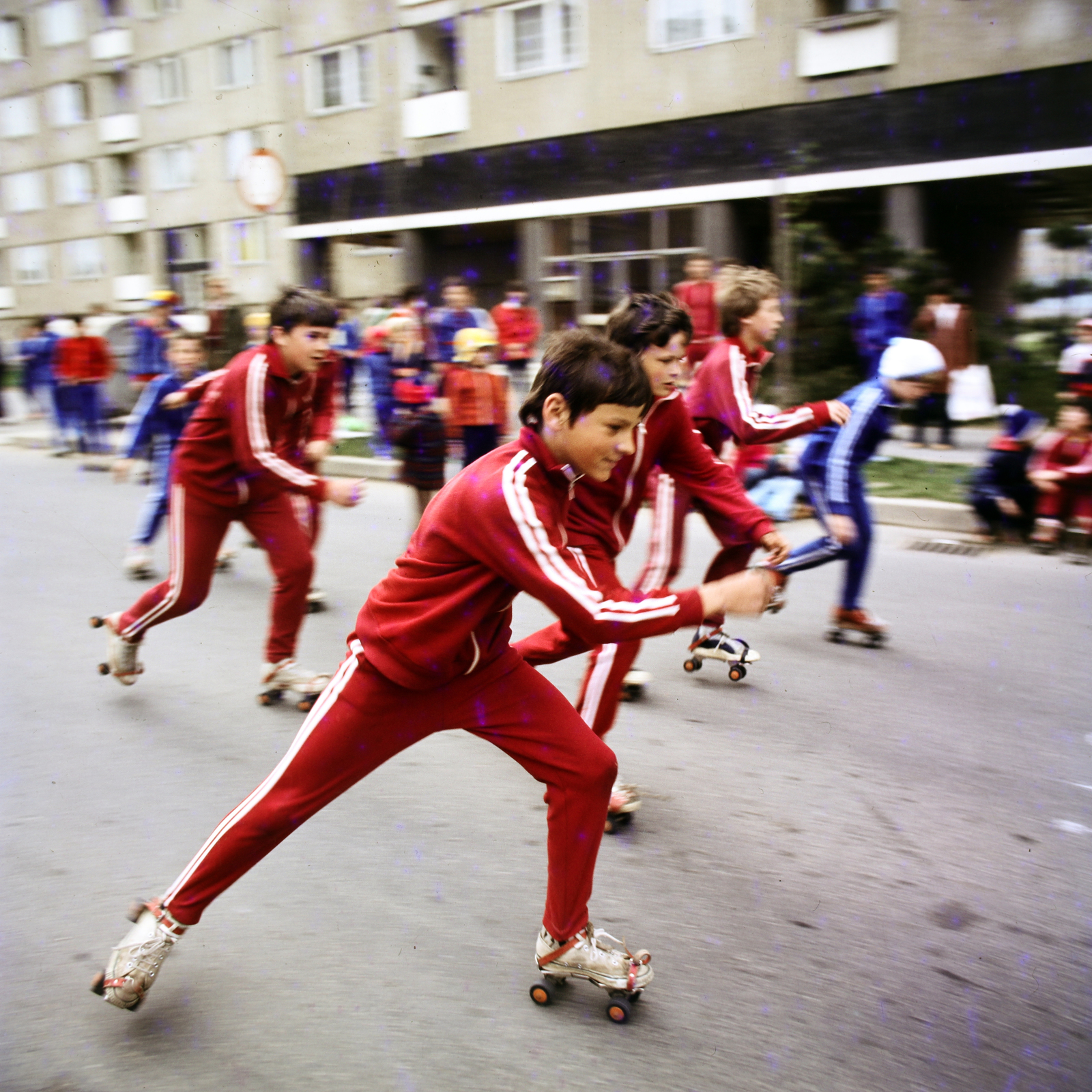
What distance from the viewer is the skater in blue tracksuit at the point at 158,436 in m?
7.64

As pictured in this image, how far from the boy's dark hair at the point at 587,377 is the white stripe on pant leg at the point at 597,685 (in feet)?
4.45

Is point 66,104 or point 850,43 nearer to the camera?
point 850,43

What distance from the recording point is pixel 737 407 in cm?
481

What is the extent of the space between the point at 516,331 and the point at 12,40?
3019 cm

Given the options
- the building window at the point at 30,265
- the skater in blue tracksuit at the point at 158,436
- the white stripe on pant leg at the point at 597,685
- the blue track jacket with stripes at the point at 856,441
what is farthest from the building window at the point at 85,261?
the white stripe on pant leg at the point at 597,685

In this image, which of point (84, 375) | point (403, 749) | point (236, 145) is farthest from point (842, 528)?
point (236, 145)

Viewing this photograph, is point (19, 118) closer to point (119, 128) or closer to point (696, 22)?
point (119, 128)

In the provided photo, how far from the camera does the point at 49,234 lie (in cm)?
3869

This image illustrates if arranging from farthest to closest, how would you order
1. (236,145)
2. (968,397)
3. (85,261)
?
1. (85,261)
2. (236,145)
3. (968,397)

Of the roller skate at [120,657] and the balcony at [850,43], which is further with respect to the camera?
the balcony at [850,43]

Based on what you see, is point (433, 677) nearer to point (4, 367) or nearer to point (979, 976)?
point (979, 976)

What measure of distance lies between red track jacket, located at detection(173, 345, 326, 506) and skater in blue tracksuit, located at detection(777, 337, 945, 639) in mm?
2440

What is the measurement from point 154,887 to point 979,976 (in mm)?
2420

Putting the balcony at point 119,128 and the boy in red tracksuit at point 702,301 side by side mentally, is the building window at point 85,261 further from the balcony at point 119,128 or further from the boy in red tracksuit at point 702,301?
the boy in red tracksuit at point 702,301
